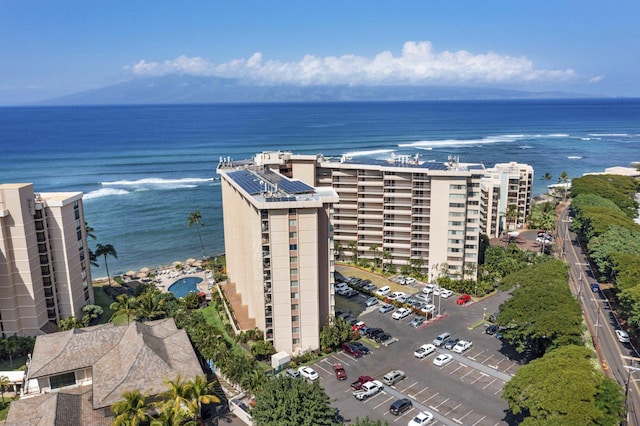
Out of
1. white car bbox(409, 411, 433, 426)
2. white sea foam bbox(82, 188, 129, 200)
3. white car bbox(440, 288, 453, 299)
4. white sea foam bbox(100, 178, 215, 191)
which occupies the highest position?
white sea foam bbox(100, 178, 215, 191)

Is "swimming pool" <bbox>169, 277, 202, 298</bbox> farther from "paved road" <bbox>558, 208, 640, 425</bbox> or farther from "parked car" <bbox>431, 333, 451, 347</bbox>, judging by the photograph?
"paved road" <bbox>558, 208, 640, 425</bbox>

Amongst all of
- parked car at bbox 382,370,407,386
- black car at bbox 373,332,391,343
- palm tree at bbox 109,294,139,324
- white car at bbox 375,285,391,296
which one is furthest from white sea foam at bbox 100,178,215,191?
parked car at bbox 382,370,407,386

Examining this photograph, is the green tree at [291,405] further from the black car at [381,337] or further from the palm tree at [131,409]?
the black car at [381,337]

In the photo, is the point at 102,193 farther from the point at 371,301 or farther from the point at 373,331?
the point at 373,331

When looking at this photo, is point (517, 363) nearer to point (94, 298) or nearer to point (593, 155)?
point (94, 298)

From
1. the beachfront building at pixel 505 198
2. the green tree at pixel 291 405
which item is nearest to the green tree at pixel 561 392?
the green tree at pixel 291 405
